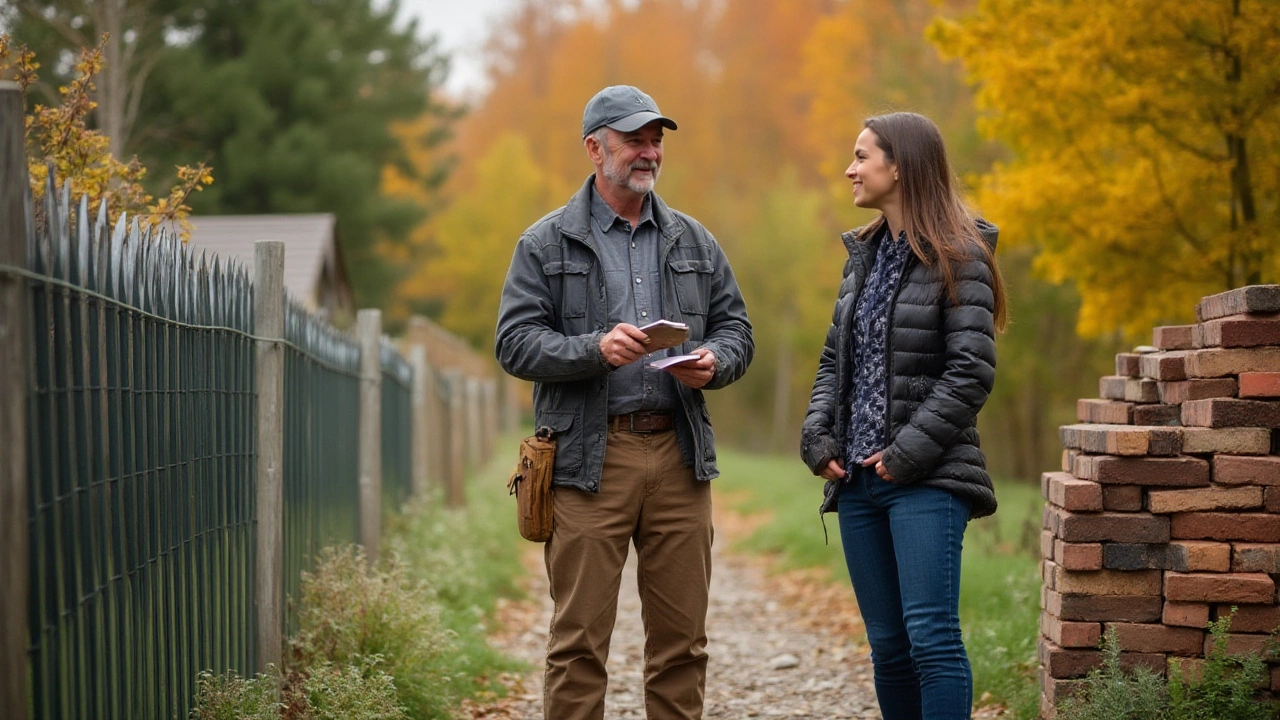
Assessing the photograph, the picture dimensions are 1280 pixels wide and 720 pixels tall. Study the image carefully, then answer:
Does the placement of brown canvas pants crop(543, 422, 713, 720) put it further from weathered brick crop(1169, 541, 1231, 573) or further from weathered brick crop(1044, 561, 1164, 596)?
weathered brick crop(1169, 541, 1231, 573)

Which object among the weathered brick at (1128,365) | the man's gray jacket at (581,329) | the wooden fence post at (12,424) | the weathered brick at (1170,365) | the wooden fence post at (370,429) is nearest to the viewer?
the wooden fence post at (12,424)

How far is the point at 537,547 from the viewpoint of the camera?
1373 cm

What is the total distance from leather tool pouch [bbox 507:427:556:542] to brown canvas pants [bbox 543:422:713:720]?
6 cm

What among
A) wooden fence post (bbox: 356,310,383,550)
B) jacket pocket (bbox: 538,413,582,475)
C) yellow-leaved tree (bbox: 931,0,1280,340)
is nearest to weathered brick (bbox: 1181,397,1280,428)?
jacket pocket (bbox: 538,413,582,475)

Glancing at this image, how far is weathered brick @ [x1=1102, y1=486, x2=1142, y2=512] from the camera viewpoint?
4.59 meters

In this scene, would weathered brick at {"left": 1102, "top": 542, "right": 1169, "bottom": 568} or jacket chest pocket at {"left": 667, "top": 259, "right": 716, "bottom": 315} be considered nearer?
jacket chest pocket at {"left": 667, "top": 259, "right": 716, "bottom": 315}

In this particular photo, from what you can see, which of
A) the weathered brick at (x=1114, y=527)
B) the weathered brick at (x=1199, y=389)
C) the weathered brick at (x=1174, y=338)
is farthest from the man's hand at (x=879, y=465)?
the weathered brick at (x=1174, y=338)

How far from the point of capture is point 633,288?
4.41 m

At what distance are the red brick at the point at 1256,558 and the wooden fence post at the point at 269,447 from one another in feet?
11.4

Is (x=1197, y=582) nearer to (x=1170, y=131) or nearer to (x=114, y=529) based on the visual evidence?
(x=114, y=529)

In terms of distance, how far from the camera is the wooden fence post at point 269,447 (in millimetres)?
5035

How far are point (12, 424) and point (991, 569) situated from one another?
6.56m

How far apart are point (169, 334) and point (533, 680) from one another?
11.5 feet

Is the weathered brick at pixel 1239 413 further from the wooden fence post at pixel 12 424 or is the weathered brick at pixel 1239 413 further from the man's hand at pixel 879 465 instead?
the wooden fence post at pixel 12 424
